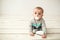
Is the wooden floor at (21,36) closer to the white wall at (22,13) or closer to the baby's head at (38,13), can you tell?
the white wall at (22,13)

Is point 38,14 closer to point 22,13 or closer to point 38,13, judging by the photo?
point 38,13

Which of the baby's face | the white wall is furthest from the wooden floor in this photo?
the baby's face

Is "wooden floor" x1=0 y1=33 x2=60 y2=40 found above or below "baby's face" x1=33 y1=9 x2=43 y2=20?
below

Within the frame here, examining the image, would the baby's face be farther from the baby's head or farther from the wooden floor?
the wooden floor

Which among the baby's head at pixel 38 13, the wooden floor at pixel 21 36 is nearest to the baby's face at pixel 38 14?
the baby's head at pixel 38 13

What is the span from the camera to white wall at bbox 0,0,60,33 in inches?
38.7

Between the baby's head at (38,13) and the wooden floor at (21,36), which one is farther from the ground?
the baby's head at (38,13)

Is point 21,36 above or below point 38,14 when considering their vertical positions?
below

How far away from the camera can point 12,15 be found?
1.02m

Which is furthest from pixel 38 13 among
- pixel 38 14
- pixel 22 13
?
pixel 22 13

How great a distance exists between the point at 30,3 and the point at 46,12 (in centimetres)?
14

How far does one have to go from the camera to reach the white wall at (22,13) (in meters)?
0.98

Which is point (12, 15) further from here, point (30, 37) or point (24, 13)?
point (30, 37)

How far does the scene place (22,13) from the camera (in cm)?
103
